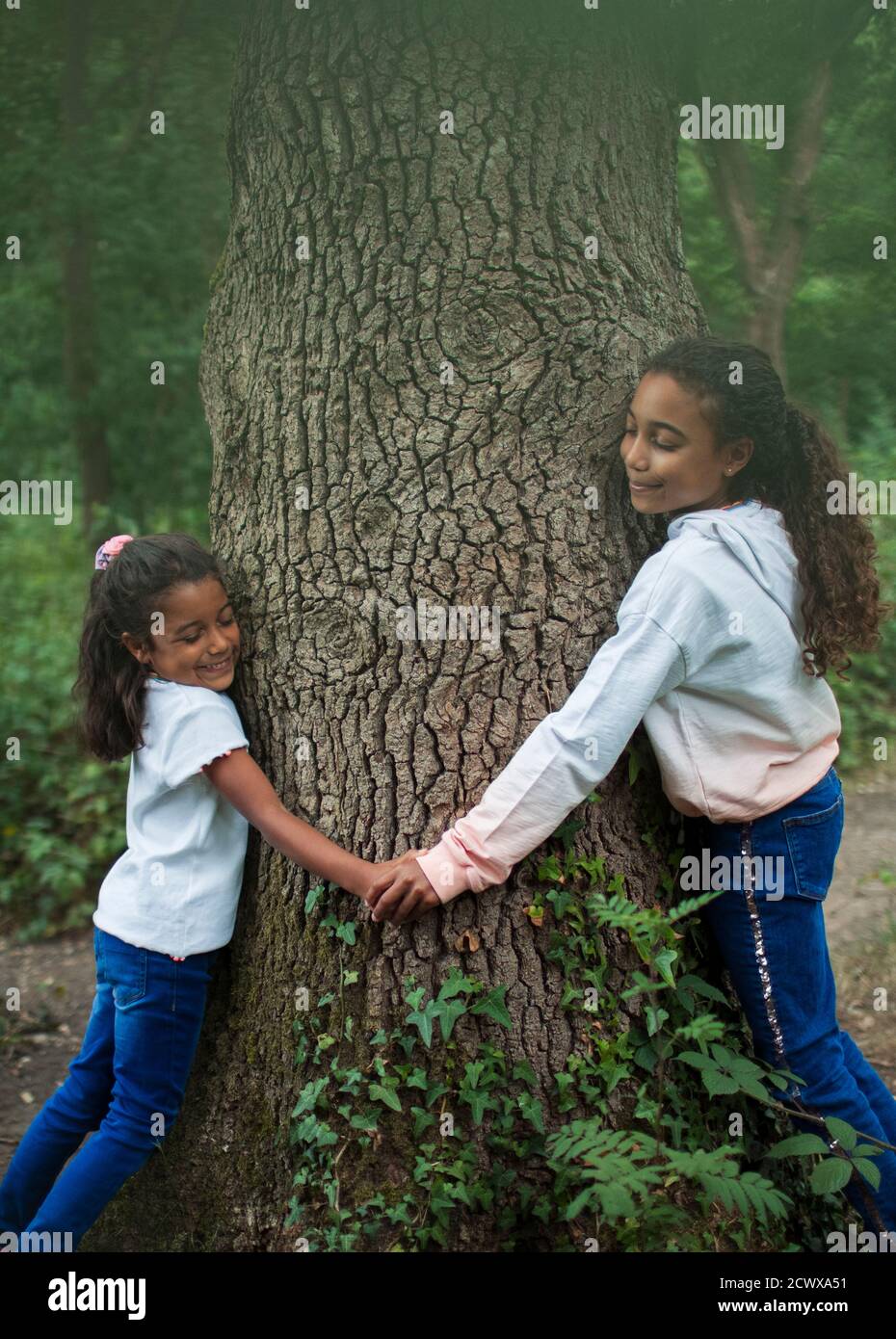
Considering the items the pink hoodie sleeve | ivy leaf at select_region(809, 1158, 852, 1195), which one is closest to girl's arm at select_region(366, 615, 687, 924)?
the pink hoodie sleeve

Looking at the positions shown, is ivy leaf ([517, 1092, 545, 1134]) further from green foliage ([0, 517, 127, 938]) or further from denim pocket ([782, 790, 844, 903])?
green foliage ([0, 517, 127, 938])

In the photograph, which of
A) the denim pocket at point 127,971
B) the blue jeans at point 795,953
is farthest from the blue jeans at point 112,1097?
the blue jeans at point 795,953

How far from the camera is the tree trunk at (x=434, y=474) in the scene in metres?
2.65

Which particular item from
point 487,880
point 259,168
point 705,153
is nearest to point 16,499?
point 705,153

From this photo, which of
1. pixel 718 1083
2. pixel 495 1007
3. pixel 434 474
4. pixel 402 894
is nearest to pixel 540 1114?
pixel 495 1007

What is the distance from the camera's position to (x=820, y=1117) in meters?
2.61

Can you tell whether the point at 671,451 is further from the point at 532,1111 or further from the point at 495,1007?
the point at 532,1111

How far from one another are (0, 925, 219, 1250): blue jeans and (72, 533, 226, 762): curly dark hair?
486 mm

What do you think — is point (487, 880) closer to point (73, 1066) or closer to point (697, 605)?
point (697, 605)

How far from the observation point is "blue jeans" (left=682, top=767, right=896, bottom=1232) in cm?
264

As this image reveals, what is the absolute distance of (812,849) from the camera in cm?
266

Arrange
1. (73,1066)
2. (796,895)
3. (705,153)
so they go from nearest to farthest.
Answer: (796,895) < (73,1066) < (705,153)

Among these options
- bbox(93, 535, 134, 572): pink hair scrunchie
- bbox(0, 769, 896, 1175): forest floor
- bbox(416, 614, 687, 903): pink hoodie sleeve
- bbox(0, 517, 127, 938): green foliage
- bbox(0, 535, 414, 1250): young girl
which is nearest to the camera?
bbox(416, 614, 687, 903): pink hoodie sleeve
